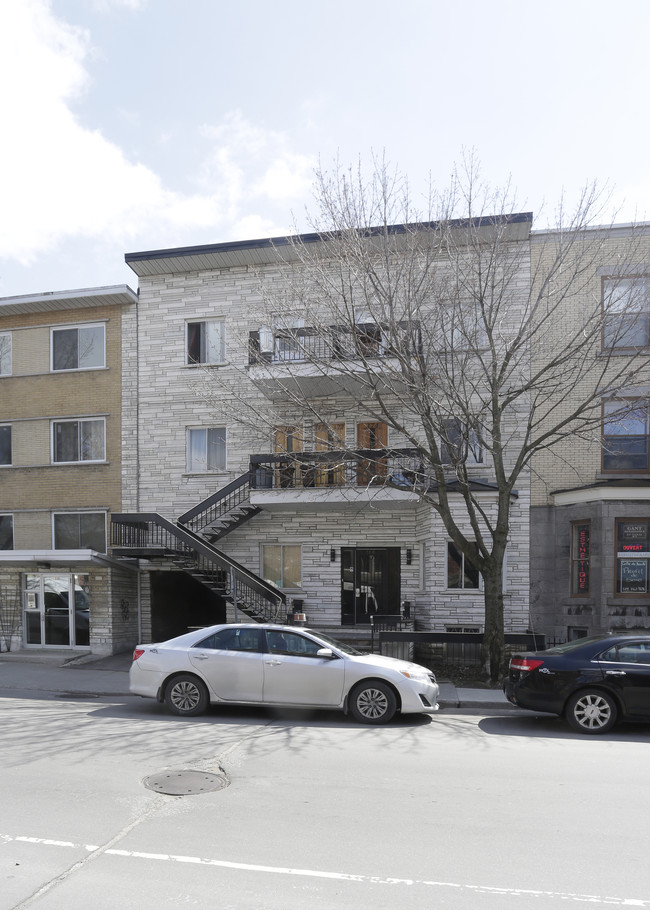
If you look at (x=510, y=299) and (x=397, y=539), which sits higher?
(x=510, y=299)

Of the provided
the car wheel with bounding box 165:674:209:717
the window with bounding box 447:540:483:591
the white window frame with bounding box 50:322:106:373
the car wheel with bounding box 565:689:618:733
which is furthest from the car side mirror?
the white window frame with bounding box 50:322:106:373

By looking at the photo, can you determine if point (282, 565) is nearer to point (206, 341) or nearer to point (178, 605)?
point (178, 605)

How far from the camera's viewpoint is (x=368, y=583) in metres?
17.8

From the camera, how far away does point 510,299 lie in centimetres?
1366

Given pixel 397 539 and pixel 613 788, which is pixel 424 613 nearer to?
pixel 397 539

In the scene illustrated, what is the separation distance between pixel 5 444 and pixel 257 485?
7974 millimetres

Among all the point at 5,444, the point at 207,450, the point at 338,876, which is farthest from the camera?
the point at 5,444

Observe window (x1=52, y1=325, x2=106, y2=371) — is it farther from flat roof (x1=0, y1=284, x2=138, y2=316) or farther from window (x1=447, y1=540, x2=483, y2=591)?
window (x1=447, y1=540, x2=483, y2=591)

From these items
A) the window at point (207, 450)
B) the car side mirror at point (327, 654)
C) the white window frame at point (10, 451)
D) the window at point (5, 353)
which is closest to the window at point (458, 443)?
the car side mirror at point (327, 654)

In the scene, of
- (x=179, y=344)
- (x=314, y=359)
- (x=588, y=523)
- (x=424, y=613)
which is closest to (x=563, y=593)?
(x=588, y=523)

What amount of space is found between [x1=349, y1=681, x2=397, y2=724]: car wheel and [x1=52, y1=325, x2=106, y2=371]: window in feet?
42.9

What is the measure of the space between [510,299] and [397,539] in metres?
6.62

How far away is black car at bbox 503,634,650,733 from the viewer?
9.21 meters

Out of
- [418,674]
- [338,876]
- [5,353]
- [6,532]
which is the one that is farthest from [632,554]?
[5,353]
